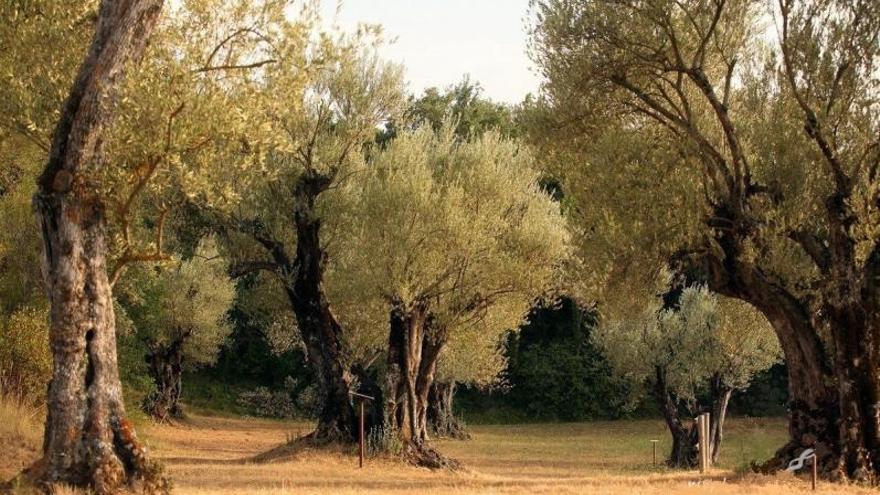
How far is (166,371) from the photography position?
50.6 m

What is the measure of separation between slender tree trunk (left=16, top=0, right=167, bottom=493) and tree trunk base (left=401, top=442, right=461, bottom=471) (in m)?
15.2

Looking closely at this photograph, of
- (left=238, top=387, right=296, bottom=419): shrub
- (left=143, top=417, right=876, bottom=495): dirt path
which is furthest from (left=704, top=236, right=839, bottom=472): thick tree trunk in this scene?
(left=238, top=387, right=296, bottom=419): shrub

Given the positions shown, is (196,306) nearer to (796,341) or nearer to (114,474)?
(796,341)

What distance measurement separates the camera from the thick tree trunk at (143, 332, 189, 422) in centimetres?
4962

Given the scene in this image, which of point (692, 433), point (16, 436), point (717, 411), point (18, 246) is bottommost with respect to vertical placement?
point (16, 436)

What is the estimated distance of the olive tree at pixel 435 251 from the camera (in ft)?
93.5

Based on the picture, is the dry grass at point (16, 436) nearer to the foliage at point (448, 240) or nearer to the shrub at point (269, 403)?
the foliage at point (448, 240)

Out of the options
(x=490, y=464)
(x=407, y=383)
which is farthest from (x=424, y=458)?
(x=490, y=464)

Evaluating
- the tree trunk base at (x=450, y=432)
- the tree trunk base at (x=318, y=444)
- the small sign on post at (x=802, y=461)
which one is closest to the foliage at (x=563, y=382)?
the tree trunk base at (x=450, y=432)

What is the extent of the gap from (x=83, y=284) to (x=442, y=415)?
37672 mm

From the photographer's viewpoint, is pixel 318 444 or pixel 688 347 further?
pixel 688 347

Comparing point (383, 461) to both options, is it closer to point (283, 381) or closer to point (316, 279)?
point (316, 279)

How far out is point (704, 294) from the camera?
4262 cm

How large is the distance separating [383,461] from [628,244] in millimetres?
11356
